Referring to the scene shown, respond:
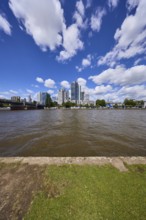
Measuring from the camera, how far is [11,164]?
11.3 ft

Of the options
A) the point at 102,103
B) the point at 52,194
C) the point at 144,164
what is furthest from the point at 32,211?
the point at 102,103

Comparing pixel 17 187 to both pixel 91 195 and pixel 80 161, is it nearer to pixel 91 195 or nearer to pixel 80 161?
pixel 91 195

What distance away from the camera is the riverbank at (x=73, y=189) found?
6.36 ft

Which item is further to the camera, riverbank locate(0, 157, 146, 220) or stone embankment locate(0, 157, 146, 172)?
stone embankment locate(0, 157, 146, 172)

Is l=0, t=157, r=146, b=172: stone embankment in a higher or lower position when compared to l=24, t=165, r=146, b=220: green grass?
higher

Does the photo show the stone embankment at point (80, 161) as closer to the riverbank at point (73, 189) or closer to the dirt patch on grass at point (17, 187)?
the riverbank at point (73, 189)

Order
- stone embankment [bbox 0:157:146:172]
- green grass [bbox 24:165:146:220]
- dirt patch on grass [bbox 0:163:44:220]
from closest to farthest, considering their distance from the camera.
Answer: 1. green grass [bbox 24:165:146:220]
2. dirt patch on grass [bbox 0:163:44:220]
3. stone embankment [bbox 0:157:146:172]

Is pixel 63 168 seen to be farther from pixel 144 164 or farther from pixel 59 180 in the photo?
pixel 144 164

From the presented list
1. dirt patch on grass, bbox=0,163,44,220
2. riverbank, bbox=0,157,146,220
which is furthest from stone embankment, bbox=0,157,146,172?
dirt patch on grass, bbox=0,163,44,220

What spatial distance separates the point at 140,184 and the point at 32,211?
2.31 metres

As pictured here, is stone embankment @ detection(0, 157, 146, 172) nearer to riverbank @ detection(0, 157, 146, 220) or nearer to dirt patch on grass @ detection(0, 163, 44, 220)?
riverbank @ detection(0, 157, 146, 220)

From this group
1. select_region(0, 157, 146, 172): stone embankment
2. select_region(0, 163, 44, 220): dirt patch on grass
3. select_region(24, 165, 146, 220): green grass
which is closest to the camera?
select_region(24, 165, 146, 220): green grass

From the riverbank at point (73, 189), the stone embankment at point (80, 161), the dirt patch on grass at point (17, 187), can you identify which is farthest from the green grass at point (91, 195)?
the stone embankment at point (80, 161)

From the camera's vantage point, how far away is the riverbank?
1.94 meters
